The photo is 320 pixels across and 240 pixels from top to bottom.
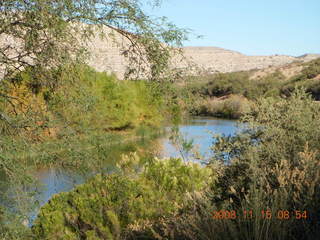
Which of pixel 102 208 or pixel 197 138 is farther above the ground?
pixel 197 138

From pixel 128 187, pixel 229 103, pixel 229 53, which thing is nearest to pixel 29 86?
pixel 128 187

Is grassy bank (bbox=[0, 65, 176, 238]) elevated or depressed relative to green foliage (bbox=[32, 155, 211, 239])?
elevated

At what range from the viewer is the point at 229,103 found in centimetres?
6481

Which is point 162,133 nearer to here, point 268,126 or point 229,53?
point 268,126

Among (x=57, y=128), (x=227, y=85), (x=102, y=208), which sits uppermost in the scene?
(x=227, y=85)

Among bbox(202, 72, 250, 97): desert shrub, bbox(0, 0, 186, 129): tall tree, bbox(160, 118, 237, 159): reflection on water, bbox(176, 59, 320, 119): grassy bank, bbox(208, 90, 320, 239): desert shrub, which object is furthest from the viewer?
bbox(202, 72, 250, 97): desert shrub

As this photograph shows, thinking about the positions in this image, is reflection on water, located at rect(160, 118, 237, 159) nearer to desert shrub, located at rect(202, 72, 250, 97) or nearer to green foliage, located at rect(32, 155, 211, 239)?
green foliage, located at rect(32, 155, 211, 239)

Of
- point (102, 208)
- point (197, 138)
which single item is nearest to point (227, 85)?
point (197, 138)

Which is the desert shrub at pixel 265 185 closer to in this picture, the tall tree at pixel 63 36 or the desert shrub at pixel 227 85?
the tall tree at pixel 63 36

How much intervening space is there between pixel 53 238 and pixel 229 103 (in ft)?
191

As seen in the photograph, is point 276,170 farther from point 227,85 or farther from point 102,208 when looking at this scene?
point 227,85

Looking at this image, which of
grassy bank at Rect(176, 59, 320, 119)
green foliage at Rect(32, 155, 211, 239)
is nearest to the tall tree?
green foliage at Rect(32, 155, 211, 239)

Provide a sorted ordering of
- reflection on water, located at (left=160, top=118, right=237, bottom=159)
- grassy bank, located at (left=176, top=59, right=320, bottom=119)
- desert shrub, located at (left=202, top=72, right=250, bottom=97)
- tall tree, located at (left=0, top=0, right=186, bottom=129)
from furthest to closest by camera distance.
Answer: desert shrub, located at (left=202, top=72, right=250, bottom=97)
grassy bank, located at (left=176, top=59, right=320, bottom=119)
reflection on water, located at (left=160, top=118, right=237, bottom=159)
tall tree, located at (left=0, top=0, right=186, bottom=129)

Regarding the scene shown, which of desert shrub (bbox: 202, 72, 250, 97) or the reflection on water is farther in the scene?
desert shrub (bbox: 202, 72, 250, 97)
